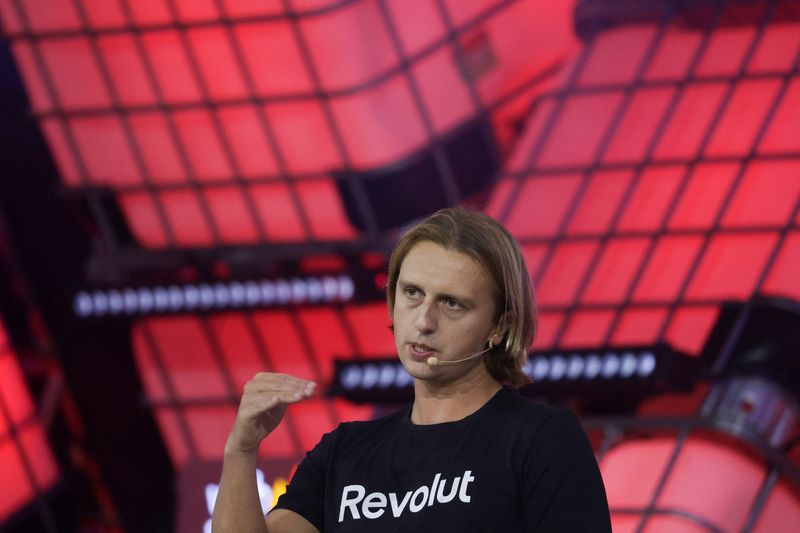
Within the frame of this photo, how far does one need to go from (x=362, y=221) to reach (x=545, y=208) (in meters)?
0.72

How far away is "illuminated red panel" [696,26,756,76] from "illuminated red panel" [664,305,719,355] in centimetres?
92

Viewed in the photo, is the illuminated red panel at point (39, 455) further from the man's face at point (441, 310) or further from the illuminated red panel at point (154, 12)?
the man's face at point (441, 310)

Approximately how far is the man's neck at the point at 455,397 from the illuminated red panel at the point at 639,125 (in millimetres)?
2985

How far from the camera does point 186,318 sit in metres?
5.24

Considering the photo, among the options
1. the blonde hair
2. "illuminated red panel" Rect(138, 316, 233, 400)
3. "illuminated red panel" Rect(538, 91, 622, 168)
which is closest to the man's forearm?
the blonde hair

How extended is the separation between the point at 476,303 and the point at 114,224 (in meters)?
3.72

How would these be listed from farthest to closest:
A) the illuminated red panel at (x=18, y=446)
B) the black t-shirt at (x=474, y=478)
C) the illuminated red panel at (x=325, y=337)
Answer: the illuminated red panel at (x=18, y=446) → the illuminated red panel at (x=325, y=337) → the black t-shirt at (x=474, y=478)

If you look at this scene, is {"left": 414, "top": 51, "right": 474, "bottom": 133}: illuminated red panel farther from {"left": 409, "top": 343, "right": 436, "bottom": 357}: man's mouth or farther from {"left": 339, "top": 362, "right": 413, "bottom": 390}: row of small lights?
{"left": 409, "top": 343, "right": 436, "bottom": 357}: man's mouth

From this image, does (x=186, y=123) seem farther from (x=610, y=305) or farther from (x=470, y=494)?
(x=470, y=494)

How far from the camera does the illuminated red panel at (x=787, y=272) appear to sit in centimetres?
423

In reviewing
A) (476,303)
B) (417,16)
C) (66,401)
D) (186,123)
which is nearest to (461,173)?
(417,16)

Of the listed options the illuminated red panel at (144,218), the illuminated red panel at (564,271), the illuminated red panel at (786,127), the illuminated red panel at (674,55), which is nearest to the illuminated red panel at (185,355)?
the illuminated red panel at (144,218)

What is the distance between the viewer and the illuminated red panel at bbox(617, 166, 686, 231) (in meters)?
4.55

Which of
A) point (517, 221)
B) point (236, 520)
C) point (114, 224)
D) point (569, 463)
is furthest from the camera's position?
point (114, 224)
